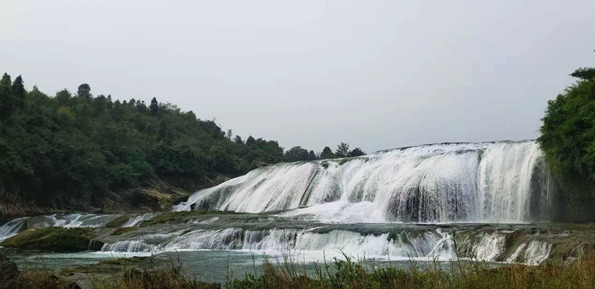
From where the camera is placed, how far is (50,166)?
4684cm

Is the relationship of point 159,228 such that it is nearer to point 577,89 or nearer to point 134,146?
point 577,89

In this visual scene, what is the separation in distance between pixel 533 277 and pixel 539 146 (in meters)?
22.1

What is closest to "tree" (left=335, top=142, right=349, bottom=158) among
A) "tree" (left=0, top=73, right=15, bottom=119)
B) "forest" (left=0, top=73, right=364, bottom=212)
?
"forest" (left=0, top=73, right=364, bottom=212)

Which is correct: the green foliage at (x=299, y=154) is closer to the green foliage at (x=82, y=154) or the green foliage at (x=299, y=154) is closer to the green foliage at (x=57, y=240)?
the green foliage at (x=82, y=154)

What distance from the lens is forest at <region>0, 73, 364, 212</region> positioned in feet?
148

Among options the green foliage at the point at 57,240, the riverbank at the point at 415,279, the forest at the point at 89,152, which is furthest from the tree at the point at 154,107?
the riverbank at the point at 415,279

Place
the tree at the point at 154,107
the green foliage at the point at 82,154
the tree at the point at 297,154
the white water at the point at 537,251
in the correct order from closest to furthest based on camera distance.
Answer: the white water at the point at 537,251
the green foliage at the point at 82,154
the tree at the point at 154,107
the tree at the point at 297,154

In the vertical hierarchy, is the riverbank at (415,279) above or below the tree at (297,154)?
below

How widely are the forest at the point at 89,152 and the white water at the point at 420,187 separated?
20.1 meters

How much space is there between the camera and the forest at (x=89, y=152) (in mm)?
45219

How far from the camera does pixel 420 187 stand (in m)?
28.6

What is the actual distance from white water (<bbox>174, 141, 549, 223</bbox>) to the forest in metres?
20.1

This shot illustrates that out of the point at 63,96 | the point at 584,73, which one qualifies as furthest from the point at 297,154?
the point at 584,73

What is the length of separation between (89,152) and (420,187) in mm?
37820
